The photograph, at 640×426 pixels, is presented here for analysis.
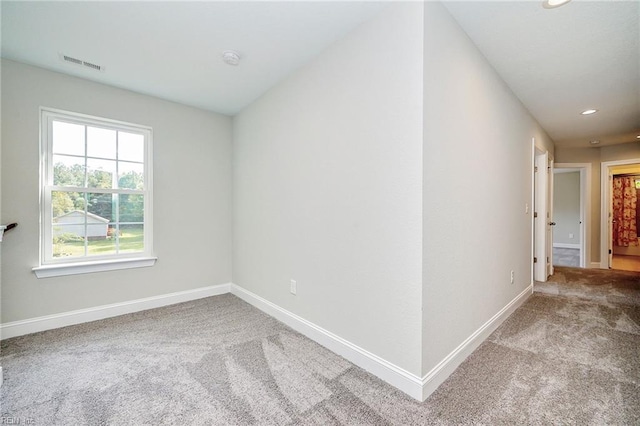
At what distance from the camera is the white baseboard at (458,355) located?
5.42 feet

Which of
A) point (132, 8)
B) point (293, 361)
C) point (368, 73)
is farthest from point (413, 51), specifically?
point (293, 361)

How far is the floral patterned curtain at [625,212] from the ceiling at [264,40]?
5695 millimetres

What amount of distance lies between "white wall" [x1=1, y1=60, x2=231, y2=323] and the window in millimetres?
88

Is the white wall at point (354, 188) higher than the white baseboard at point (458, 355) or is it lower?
higher

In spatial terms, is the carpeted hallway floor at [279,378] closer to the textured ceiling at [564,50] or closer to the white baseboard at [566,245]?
the textured ceiling at [564,50]

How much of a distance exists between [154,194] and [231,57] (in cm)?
185

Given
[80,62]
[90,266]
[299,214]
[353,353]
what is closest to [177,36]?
[80,62]

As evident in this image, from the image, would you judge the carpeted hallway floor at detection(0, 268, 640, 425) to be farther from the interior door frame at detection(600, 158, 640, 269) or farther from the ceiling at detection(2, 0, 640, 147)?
the interior door frame at detection(600, 158, 640, 269)

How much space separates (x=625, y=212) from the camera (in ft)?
22.5

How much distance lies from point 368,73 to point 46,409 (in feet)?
9.51

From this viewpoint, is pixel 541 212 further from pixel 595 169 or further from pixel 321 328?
pixel 321 328

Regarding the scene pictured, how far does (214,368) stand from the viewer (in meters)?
1.94

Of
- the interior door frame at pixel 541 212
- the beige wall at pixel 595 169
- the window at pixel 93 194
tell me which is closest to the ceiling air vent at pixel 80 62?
the window at pixel 93 194

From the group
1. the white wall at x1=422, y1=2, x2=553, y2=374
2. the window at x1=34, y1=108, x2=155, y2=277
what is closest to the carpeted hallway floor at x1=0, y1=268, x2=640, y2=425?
the white wall at x1=422, y1=2, x2=553, y2=374
